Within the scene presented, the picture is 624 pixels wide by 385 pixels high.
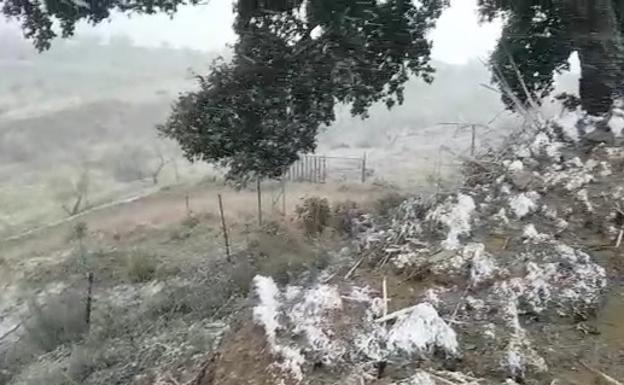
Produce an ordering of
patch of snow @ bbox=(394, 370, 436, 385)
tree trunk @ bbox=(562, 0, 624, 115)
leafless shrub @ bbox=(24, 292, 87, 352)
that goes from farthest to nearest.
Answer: tree trunk @ bbox=(562, 0, 624, 115) → leafless shrub @ bbox=(24, 292, 87, 352) → patch of snow @ bbox=(394, 370, 436, 385)

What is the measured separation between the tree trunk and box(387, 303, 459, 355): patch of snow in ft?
17.2

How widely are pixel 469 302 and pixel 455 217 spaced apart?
3.38ft

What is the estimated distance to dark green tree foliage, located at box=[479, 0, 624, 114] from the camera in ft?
25.0

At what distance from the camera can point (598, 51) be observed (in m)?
7.74

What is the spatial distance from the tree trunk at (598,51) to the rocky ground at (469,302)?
3082mm

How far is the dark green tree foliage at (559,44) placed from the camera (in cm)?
763

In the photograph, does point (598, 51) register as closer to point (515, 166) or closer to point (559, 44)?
point (559, 44)

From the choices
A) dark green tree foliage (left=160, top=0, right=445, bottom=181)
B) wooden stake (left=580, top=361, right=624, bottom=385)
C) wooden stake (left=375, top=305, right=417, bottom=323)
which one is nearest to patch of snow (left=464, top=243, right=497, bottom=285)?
wooden stake (left=375, top=305, right=417, bottom=323)

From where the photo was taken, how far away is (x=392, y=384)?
2.51 meters

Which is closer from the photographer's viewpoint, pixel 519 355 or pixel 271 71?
pixel 519 355

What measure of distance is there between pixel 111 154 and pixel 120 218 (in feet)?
23.1

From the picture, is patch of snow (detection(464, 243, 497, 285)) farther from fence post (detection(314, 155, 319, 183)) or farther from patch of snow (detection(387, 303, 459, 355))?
fence post (detection(314, 155, 319, 183))

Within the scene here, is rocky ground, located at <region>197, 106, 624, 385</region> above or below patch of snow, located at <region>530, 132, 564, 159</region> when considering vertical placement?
below

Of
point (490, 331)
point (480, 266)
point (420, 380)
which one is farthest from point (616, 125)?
point (420, 380)
